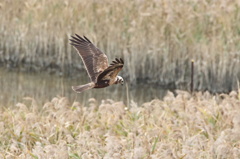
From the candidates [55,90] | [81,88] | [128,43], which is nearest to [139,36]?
[128,43]

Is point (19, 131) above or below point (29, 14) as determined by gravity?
below

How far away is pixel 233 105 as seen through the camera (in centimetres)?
804

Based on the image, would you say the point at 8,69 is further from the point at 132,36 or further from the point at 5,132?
the point at 5,132

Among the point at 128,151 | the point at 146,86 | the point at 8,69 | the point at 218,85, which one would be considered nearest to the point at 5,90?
the point at 8,69

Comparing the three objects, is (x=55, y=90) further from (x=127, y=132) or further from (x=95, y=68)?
(x=95, y=68)

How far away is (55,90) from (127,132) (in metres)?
4.31

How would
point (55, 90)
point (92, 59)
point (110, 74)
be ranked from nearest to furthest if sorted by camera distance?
point (110, 74) → point (92, 59) → point (55, 90)

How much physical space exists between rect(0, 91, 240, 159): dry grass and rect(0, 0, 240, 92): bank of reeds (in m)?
3.15

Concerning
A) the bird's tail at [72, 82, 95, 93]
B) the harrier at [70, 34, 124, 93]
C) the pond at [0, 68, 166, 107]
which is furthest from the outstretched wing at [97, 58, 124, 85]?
the pond at [0, 68, 166, 107]

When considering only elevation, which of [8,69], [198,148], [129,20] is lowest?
[198,148]

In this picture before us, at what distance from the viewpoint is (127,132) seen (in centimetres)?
707

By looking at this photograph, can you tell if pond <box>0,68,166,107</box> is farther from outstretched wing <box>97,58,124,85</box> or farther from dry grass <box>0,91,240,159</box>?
outstretched wing <box>97,58,124,85</box>

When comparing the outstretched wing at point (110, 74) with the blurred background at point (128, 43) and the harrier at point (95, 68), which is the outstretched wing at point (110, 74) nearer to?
the harrier at point (95, 68)

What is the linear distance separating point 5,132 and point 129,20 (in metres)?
5.97
